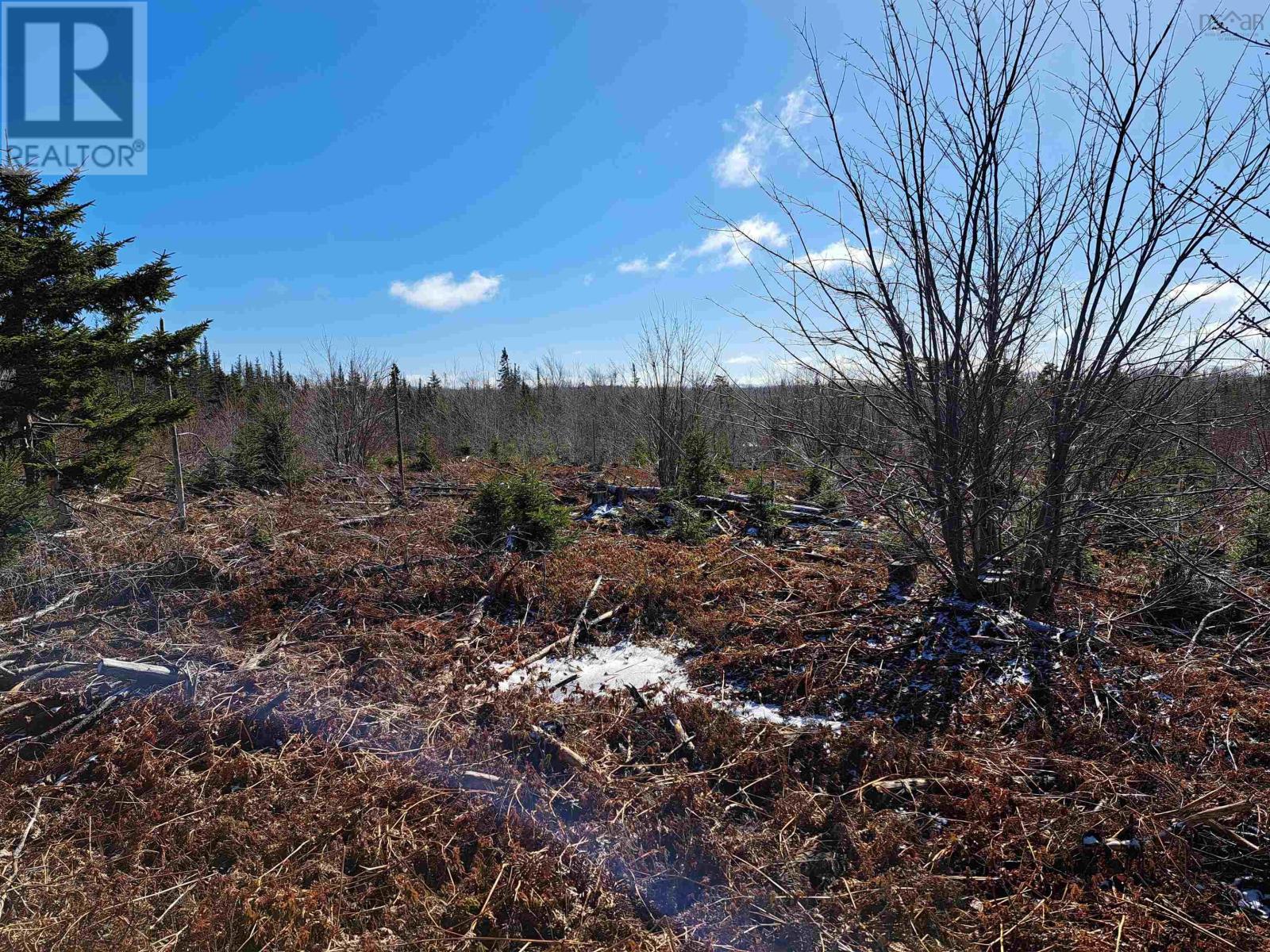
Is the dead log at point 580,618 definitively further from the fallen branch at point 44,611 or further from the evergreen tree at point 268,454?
the evergreen tree at point 268,454

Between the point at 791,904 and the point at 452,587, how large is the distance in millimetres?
4049

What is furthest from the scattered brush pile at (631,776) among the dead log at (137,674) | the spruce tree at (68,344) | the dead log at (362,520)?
the spruce tree at (68,344)

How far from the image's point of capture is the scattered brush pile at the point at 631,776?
81.0 inches

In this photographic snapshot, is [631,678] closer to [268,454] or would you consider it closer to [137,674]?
[137,674]

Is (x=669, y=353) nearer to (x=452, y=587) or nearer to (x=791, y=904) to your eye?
(x=452, y=587)

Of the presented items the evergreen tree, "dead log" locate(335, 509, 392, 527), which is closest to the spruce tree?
the evergreen tree

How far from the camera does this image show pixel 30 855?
96.1 inches

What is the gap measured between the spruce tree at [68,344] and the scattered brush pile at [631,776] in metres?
5.90

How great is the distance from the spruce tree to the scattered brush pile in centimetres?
590

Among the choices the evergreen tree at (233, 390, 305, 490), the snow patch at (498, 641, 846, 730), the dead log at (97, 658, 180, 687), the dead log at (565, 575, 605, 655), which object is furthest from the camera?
the evergreen tree at (233, 390, 305, 490)

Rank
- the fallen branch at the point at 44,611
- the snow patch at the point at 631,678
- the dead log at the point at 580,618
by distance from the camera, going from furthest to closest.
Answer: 1. the dead log at the point at 580,618
2. the fallen branch at the point at 44,611
3. the snow patch at the point at 631,678

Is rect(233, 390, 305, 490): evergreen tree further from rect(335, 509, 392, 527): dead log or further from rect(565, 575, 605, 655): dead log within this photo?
rect(565, 575, 605, 655): dead log

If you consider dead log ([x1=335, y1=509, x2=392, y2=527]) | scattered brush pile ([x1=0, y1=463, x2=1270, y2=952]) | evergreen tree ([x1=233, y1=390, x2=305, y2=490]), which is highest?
evergreen tree ([x1=233, y1=390, x2=305, y2=490])

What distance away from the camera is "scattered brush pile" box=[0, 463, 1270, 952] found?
2.06 metres
